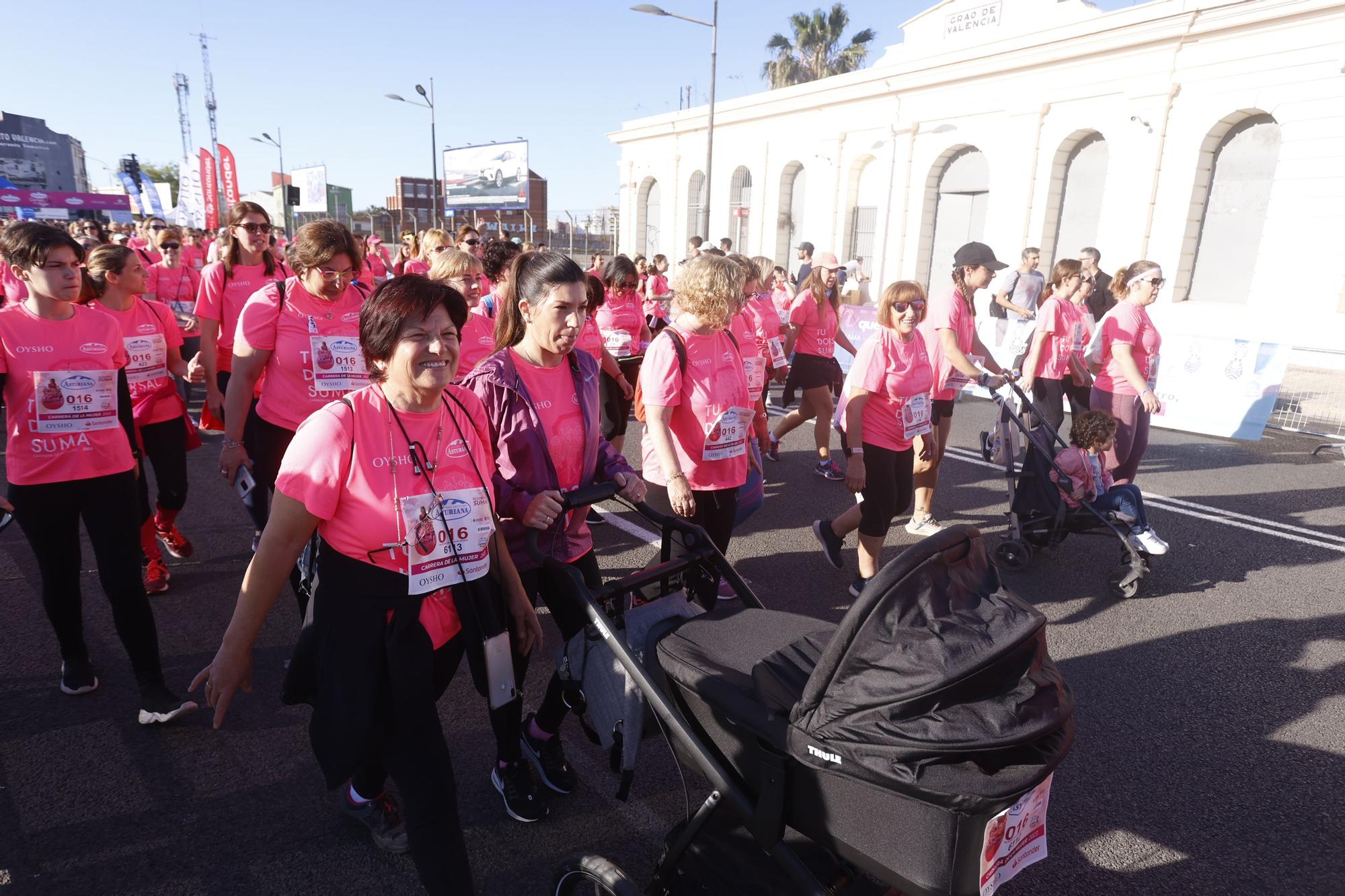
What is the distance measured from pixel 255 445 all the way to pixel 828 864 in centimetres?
334

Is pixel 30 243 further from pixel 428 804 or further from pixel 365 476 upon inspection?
pixel 428 804

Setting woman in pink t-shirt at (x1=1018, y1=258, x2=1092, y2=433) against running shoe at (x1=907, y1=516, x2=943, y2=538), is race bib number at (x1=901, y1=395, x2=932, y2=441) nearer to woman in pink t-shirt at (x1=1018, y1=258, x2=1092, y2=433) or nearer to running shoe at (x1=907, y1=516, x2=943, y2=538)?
running shoe at (x1=907, y1=516, x2=943, y2=538)

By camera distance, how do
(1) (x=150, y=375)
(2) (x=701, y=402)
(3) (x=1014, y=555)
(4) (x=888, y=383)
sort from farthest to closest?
(3) (x=1014, y=555), (4) (x=888, y=383), (1) (x=150, y=375), (2) (x=701, y=402)

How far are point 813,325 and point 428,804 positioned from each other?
6.29 m

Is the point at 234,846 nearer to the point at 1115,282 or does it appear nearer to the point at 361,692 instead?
the point at 361,692

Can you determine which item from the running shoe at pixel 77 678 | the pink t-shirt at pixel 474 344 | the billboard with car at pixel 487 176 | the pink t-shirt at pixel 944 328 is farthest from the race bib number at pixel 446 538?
the billboard with car at pixel 487 176

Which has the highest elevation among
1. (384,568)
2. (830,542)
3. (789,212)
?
(789,212)

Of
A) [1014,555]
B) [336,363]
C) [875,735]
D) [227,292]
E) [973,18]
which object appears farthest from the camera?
[973,18]

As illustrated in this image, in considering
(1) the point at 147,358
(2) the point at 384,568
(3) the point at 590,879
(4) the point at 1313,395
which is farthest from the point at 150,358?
(4) the point at 1313,395

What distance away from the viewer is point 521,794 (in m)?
2.82

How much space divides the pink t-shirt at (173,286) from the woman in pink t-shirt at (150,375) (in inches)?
198

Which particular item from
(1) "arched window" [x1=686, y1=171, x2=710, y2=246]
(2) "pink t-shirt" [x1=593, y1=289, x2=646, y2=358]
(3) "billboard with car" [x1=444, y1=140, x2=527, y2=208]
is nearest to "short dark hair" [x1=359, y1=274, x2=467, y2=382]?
(2) "pink t-shirt" [x1=593, y1=289, x2=646, y2=358]

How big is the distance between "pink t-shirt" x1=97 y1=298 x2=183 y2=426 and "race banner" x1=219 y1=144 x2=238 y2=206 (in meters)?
22.1

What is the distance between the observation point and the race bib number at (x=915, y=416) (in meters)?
4.48
